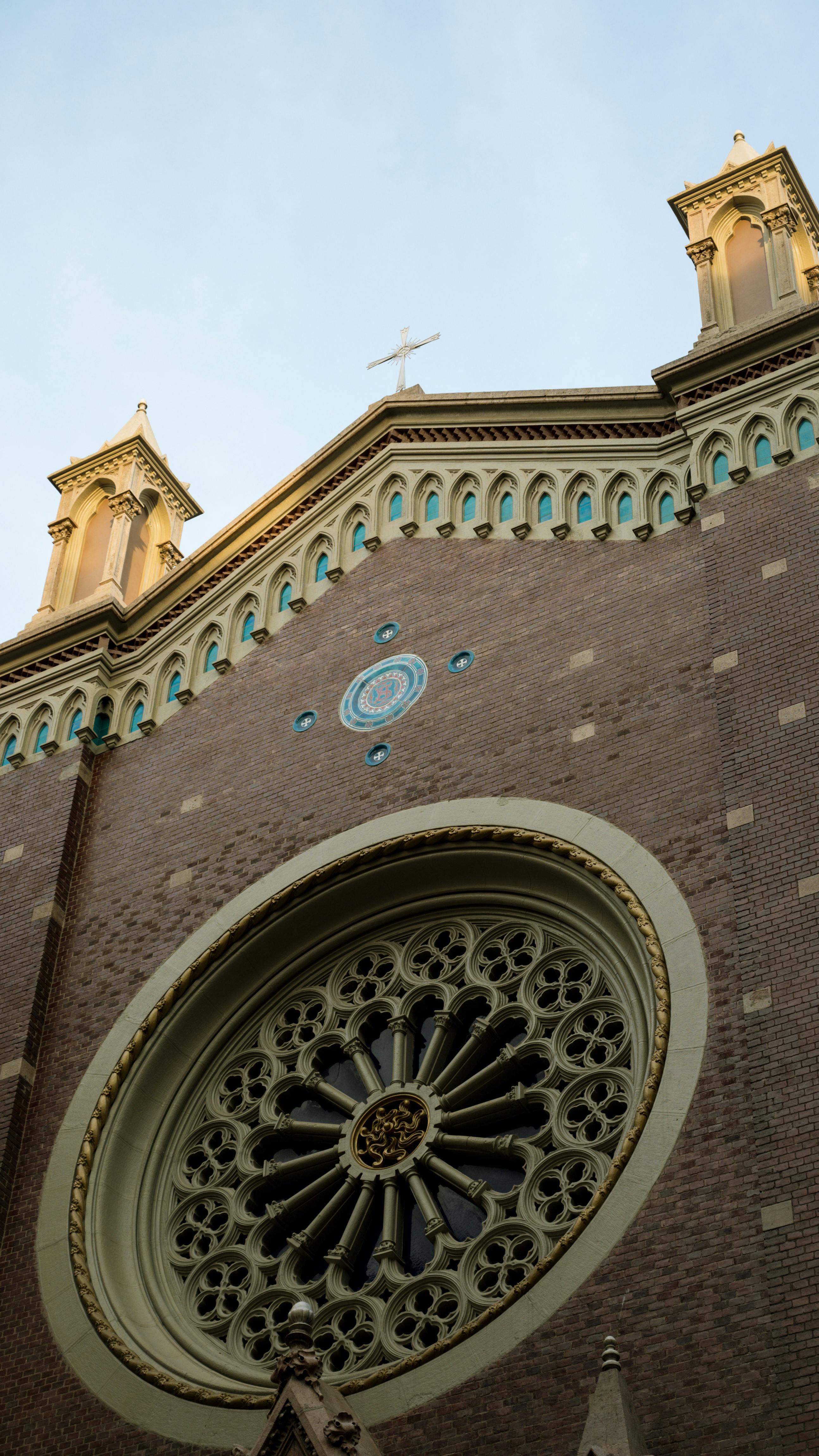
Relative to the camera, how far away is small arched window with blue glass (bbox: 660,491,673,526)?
16.3m

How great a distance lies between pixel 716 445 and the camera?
639 inches

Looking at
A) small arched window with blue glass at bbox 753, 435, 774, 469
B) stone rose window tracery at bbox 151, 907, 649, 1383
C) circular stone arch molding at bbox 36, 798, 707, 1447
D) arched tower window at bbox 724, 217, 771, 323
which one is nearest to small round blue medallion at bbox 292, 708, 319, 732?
circular stone arch molding at bbox 36, 798, 707, 1447

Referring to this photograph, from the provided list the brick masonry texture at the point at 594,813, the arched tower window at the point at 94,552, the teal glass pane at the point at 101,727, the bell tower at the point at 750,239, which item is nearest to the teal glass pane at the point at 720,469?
the brick masonry texture at the point at 594,813

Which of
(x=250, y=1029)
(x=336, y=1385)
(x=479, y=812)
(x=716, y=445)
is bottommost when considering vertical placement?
(x=336, y=1385)

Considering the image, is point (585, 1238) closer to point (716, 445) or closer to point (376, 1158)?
point (376, 1158)

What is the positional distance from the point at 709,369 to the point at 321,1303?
28.5 ft

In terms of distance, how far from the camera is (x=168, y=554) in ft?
69.6

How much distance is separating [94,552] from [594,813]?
342 inches

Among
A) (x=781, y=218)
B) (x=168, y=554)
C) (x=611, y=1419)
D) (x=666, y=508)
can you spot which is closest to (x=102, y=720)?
(x=168, y=554)

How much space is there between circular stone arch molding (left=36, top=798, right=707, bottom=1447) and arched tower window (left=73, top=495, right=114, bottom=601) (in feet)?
19.1

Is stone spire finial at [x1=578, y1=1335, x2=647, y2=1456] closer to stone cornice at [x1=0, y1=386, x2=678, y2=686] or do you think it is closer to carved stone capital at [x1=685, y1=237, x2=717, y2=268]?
stone cornice at [x1=0, y1=386, x2=678, y2=686]

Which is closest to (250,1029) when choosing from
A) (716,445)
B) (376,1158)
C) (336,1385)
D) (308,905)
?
(308,905)

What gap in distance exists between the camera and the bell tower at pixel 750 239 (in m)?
17.5

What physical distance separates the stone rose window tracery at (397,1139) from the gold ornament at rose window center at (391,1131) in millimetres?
14
